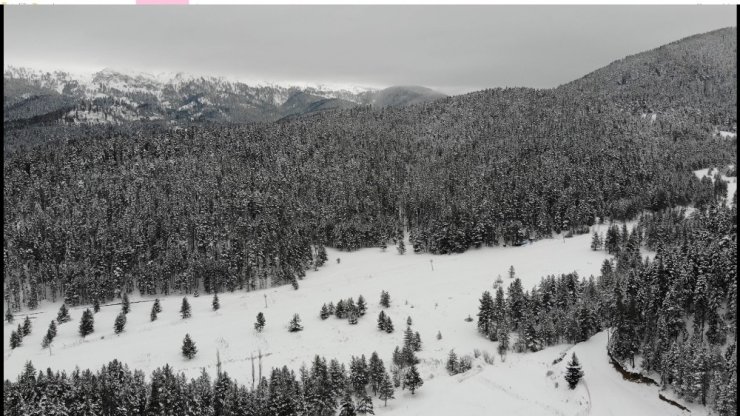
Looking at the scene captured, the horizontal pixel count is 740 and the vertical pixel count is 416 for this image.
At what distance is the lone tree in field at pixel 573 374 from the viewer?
7512cm

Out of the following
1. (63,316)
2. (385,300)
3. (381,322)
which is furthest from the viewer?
(63,316)

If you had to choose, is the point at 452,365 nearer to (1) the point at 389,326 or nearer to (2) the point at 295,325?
(1) the point at 389,326

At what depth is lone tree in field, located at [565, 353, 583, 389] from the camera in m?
75.1

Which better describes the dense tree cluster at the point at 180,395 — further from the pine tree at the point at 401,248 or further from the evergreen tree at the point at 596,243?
the evergreen tree at the point at 596,243

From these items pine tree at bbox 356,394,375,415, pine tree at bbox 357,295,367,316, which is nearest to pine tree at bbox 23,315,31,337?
pine tree at bbox 357,295,367,316

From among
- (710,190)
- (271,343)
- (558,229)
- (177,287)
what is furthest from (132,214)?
(710,190)

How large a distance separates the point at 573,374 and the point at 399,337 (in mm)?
37195

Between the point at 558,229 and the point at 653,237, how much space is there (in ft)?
125

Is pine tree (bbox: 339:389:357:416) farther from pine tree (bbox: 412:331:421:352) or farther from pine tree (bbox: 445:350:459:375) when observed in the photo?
pine tree (bbox: 412:331:421:352)

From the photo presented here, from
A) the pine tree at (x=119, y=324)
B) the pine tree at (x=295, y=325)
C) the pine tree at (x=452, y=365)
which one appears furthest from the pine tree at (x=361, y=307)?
the pine tree at (x=119, y=324)

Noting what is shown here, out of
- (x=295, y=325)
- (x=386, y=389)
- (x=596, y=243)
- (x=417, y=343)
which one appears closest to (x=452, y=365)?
(x=417, y=343)

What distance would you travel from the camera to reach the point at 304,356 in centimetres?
9281

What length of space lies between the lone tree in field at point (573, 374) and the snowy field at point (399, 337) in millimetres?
1205

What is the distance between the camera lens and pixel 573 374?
247 feet
